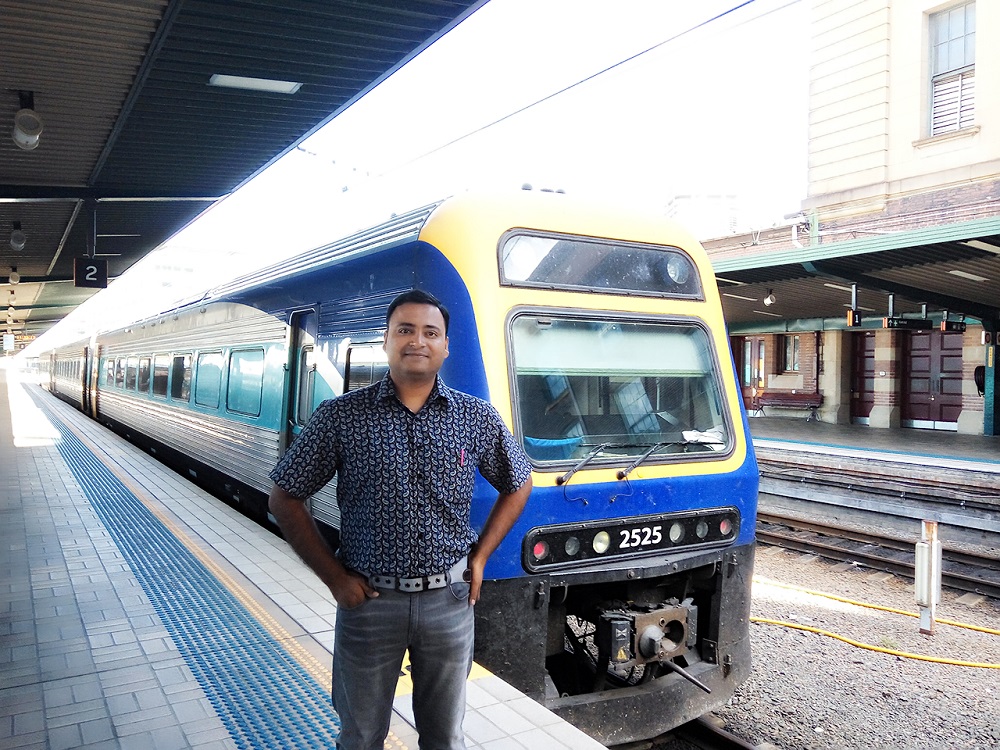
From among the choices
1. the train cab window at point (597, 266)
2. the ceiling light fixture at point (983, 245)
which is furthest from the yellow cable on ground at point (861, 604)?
the ceiling light fixture at point (983, 245)

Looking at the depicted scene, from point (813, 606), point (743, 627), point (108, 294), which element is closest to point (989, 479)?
point (813, 606)

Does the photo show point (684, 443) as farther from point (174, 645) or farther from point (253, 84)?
point (253, 84)

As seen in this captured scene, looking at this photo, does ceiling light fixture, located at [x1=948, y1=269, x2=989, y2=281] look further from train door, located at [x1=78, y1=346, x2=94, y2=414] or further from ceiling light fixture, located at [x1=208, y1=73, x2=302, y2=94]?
train door, located at [x1=78, y1=346, x2=94, y2=414]

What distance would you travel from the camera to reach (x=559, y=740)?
327cm

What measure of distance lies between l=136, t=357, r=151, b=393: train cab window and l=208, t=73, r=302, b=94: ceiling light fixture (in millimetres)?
8370

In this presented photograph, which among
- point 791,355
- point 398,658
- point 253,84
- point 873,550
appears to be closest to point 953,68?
point 791,355

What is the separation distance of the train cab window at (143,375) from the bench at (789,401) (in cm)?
1811

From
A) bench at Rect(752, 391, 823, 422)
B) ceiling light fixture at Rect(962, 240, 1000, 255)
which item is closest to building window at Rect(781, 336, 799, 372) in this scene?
bench at Rect(752, 391, 823, 422)

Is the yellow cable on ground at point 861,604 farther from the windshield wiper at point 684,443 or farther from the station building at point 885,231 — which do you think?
the station building at point 885,231

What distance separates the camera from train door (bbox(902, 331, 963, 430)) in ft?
66.6

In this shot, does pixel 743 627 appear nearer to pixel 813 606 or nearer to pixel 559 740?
pixel 559 740

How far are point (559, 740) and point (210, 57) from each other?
555 cm

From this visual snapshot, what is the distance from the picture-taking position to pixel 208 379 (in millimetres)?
9484

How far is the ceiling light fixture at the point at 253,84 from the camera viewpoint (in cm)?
671
